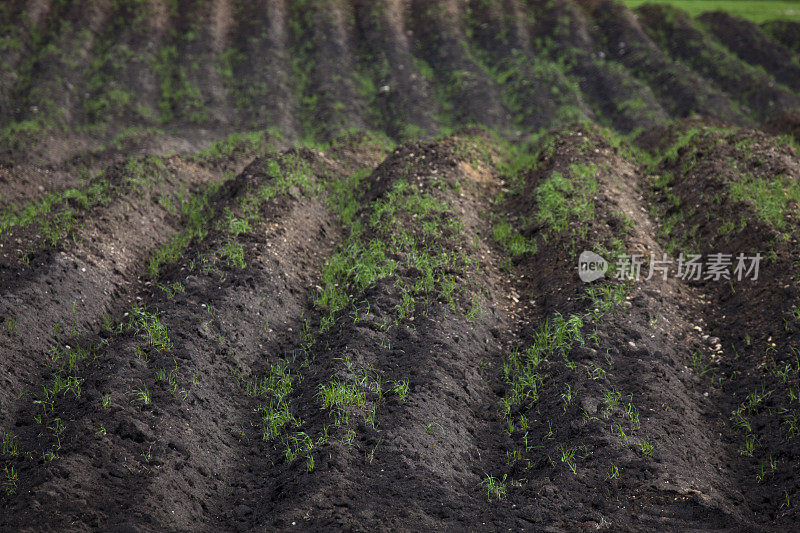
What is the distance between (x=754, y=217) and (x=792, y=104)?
11.1 meters

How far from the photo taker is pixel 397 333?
19.1ft

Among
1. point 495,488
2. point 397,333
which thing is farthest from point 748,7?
point 495,488

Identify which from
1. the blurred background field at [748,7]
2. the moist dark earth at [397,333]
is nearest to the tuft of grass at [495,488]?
the moist dark earth at [397,333]

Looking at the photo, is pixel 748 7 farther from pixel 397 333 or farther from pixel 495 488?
pixel 495 488

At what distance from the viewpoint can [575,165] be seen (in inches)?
354

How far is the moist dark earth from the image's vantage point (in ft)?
14.0

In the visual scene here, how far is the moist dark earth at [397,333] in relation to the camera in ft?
14.0

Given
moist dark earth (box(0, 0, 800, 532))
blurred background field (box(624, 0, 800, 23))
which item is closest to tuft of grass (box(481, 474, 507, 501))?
moist dark earth (box(0, 0, 800, 532))

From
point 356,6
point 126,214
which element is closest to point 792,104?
point 356,6

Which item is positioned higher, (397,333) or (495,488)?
(397,333)

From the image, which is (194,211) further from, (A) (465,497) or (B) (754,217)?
(B) (754,217)

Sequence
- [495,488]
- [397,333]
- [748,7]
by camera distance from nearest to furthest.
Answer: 1. [495,488]
2. [397,333]
3. [748,7]

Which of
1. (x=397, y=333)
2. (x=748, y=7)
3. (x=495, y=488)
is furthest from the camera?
(x=748, y=7)

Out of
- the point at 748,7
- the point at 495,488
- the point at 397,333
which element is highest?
the point at 397,333
